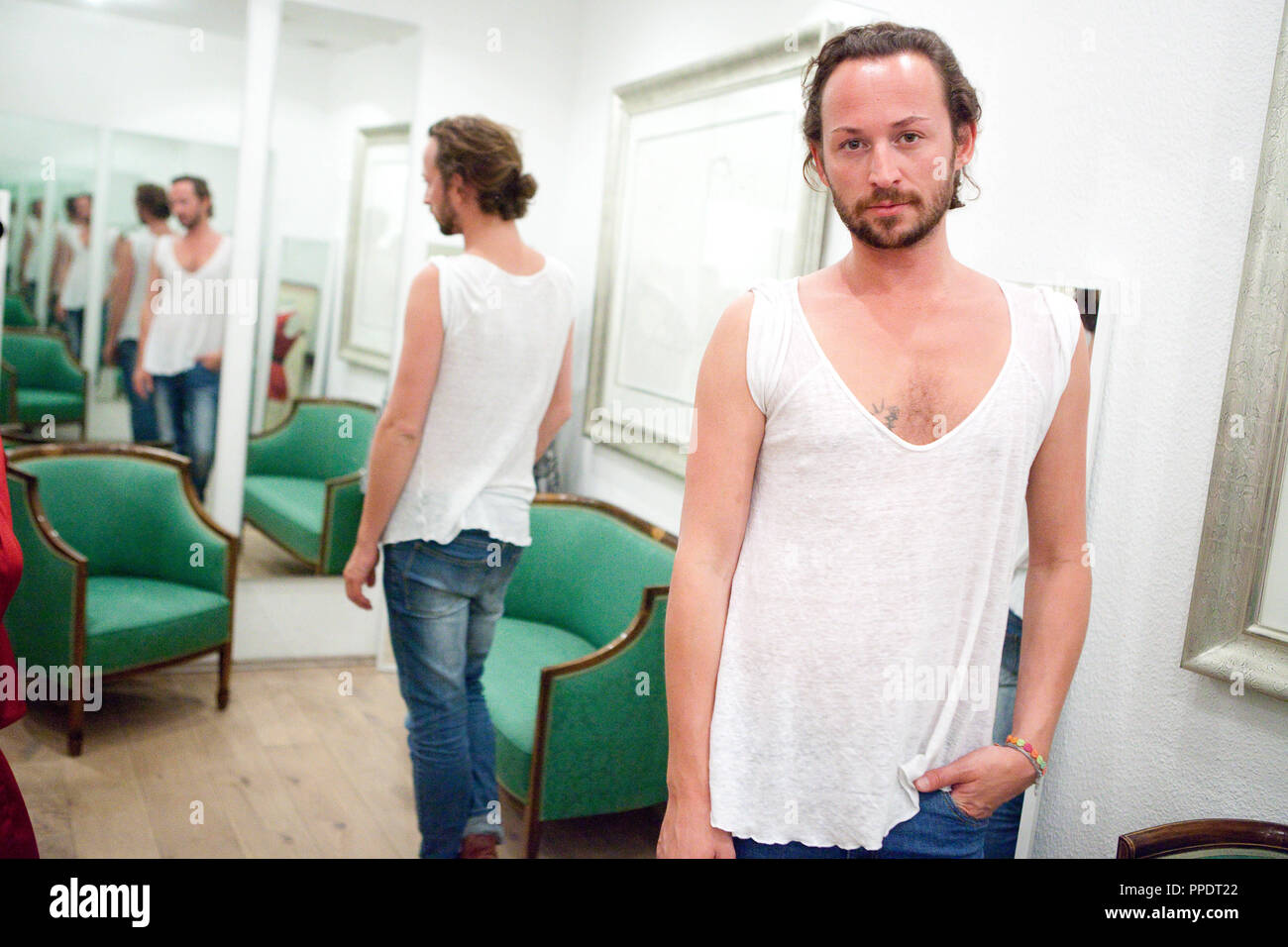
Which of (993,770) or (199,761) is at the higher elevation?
(993,770)

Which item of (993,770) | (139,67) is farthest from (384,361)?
(993,770)

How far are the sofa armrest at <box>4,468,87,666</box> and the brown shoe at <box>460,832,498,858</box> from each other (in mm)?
939

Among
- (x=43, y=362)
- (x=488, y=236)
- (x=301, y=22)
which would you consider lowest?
(x=43, y=362)

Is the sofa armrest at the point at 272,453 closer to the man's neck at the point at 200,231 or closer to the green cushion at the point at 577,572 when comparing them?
the man's neck at the point at 200,231

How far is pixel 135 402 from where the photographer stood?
2.49 metres

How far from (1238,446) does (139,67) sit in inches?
88.9

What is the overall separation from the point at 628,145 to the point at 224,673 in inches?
64.8

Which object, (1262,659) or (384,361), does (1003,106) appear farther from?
(384,361)

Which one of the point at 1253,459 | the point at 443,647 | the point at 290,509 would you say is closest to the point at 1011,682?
the point at 1253,459

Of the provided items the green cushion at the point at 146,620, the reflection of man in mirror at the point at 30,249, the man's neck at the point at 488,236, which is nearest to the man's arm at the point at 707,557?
the man's neck at the point at 488,236

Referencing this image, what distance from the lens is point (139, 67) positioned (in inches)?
88.3

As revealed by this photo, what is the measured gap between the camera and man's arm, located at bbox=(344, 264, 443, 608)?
5.11 feet

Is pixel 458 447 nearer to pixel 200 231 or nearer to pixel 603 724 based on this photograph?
pixel 603 724

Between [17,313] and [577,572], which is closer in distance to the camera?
[17,313]
